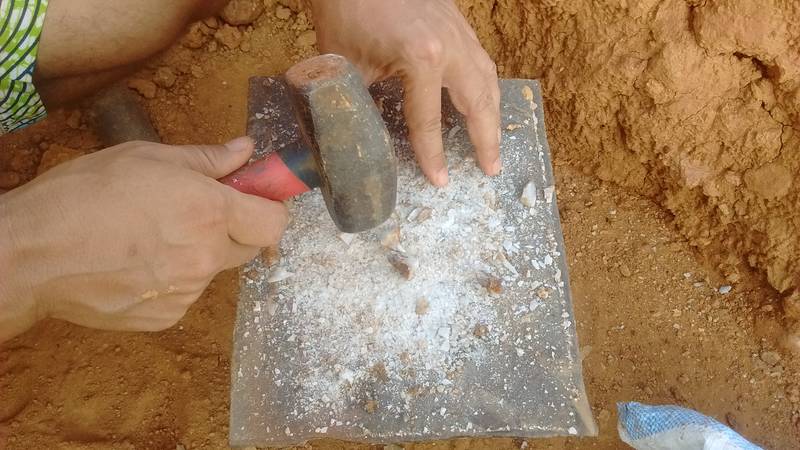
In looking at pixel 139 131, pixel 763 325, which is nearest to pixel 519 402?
pixel 763 325

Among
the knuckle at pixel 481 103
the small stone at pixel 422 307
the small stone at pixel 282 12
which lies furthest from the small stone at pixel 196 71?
the small stone at pixel 422 307

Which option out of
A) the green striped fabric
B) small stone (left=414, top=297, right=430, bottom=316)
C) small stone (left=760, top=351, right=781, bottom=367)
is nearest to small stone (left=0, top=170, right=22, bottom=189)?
the green striped fabric

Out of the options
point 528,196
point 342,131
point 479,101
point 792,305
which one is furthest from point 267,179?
point 792,305

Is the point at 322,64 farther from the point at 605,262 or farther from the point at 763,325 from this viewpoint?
the point at 763,325

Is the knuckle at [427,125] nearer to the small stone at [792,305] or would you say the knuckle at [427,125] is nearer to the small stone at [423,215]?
the small stone at [423,215]

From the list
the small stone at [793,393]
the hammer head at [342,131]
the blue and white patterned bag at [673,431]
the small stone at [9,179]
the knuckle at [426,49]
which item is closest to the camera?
the hammer head at [342,131]

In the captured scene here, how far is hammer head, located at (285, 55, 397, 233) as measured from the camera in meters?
1.31

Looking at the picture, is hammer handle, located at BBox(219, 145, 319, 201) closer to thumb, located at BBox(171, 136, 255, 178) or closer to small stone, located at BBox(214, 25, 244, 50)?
thumb, located at BBox(171, 136, 255, 178)

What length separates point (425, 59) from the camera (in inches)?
61.5

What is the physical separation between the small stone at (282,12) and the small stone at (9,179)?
125 centimetres

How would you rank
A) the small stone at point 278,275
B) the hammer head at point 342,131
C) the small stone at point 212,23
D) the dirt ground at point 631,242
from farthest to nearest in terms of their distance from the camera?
the small stone at point 212,23
the dirt ground at point 631,242
the small stone at point 278,275
the hammer head at point 342,131

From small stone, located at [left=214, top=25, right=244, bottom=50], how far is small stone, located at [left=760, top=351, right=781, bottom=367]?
7.98 ft

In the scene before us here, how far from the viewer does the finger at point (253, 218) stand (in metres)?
1.40

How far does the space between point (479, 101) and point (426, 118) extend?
0.16 m
